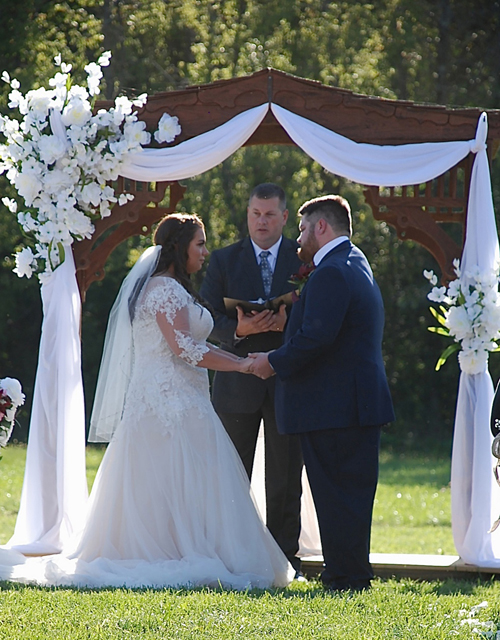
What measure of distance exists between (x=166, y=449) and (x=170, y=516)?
0.36m

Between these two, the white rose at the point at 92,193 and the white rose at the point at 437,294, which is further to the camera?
the white rose at the point at 92,193

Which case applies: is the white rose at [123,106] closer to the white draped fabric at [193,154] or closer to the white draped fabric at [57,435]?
the white draped fabric at [193,154]

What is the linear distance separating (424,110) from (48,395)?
9.32 feet

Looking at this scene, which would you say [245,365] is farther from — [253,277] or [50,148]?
[50,148]

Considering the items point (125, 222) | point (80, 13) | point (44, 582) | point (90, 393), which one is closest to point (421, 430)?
point (90, 393)

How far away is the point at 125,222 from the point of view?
632 centimetres

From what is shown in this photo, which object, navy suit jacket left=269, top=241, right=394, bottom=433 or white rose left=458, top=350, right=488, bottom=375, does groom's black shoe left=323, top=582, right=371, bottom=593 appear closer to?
navy suit jacket left=269, top=241, right=394, bottom=433

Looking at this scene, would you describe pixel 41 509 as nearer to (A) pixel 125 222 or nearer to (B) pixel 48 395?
(B) pixel 48 395

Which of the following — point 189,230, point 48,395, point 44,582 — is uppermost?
point 189,230

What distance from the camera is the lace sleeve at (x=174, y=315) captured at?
17.0ft

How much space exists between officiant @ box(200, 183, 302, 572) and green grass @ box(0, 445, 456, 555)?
0.96m

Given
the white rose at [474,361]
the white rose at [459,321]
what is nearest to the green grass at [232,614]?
the white rose at [474,361]

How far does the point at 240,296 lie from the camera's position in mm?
5973

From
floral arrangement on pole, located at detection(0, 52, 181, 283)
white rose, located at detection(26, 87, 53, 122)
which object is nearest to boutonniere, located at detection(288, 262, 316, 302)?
floral arrangement on pole, located at detection(0, 52, 181, 283)
